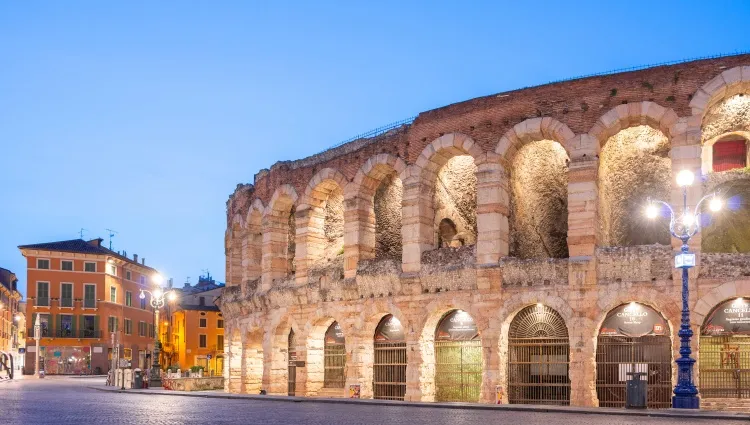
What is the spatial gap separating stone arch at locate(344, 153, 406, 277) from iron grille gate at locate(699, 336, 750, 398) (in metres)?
10.9

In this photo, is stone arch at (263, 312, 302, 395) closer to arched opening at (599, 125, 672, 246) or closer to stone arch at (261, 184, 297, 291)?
stone arch at (261, 184, 297, 291)

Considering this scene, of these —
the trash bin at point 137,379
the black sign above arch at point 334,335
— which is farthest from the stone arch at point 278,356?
the trash bin at point 137,379

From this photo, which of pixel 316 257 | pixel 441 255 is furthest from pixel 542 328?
pixel 316 257

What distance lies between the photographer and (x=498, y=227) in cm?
2681

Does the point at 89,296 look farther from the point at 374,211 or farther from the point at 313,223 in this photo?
the point at 374,211

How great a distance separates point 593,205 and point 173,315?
189 ft

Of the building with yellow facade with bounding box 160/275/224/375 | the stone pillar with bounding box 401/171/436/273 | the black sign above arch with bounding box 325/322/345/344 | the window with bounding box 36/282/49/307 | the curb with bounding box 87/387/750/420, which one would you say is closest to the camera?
the curb with bounding box 87/387/750/420

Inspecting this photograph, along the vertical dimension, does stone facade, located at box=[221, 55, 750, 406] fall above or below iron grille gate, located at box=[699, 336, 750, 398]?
above

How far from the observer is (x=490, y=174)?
27.1 meters

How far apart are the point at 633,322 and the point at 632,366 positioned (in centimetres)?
123

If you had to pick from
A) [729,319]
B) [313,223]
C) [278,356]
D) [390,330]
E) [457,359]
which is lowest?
[278,356]

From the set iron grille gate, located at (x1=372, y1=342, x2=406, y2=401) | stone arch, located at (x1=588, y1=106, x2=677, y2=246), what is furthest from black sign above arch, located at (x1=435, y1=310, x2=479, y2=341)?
stone arch, located at (x1=588, y1=106, x2=677, y2=246)

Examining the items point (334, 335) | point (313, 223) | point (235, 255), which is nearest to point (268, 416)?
point (334, 335)

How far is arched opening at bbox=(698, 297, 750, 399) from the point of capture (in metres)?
23.7
